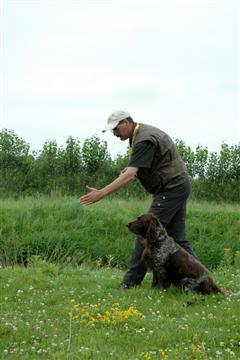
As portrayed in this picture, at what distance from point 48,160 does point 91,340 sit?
17546 millimetres

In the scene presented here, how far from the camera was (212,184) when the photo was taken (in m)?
22.8

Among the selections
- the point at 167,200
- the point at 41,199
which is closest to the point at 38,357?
the point at 167,200

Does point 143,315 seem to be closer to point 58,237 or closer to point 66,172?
point 58,237

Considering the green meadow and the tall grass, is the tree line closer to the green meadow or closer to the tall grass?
the tall grass

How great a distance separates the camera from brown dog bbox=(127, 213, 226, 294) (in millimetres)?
8203

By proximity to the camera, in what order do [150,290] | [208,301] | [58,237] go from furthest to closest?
1. [58,237]
2. [150,290]
3. [208,301]

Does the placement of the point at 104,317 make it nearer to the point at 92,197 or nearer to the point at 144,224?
the point at 92,197

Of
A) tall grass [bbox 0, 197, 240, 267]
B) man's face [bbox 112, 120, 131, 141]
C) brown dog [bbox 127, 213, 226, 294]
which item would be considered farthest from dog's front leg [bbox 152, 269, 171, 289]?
tall grass [bbox 0, 197, 240, 267]

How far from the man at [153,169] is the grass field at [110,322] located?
1.93 feet

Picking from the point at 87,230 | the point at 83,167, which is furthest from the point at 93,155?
the point at 87,230

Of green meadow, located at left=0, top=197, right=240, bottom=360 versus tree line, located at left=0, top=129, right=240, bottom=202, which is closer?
green meadow, located at left=0, top=197, right=240, bottom=360

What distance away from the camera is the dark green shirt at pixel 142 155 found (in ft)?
27.1

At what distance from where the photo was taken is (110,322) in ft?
21.3

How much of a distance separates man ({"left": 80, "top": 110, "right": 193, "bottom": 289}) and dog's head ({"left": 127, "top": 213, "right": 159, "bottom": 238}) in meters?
0.24
